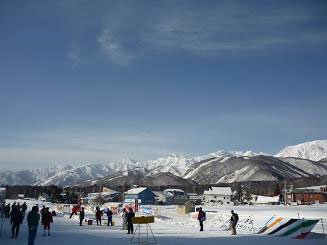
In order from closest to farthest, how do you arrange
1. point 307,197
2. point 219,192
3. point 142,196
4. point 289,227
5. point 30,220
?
point 30,220
point 289,227
point 142,196
point 307,197
point 219,192

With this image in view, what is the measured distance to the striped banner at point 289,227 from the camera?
73.2 ft

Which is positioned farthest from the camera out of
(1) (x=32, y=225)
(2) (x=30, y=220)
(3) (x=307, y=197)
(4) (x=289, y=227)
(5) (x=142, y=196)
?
(3) (x=307, y=197)

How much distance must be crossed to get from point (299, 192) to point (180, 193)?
51136mm

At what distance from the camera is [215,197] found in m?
176

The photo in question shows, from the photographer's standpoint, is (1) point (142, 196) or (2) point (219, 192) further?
(2) point (219, 192)

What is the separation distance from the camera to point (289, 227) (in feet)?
75.9

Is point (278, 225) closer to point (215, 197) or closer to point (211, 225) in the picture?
point (211, 225)

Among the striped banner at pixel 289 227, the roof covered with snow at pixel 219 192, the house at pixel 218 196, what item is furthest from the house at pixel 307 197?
the striped banner at pixel 289 227

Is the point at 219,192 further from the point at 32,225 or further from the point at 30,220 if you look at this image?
the point at 32,225

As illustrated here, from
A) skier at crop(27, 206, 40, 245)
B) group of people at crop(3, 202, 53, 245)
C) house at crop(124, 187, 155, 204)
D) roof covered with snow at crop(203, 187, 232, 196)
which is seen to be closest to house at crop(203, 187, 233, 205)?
roof covered with snow at crop(203, 187, 232, 196)

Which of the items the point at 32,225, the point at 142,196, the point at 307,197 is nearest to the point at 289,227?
the point at 32,225

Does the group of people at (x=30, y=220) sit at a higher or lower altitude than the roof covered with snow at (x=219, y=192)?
lower

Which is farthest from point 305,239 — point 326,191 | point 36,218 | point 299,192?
point 326,191

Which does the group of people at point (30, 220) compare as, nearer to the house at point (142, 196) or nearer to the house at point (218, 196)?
the house at point (142, 196)
